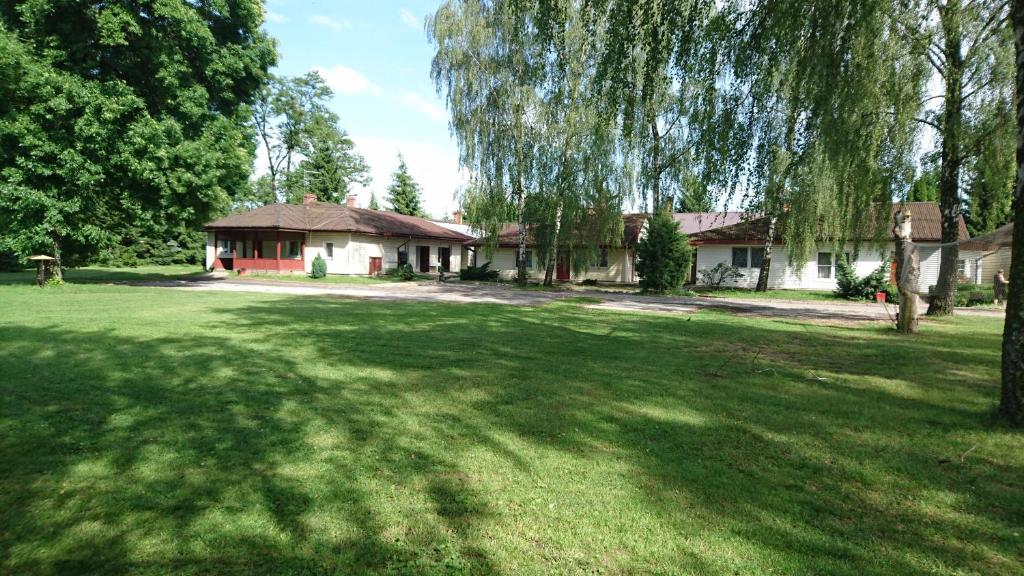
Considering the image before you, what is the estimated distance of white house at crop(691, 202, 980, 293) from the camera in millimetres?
29578

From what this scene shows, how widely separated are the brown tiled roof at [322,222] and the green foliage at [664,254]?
1920 cm

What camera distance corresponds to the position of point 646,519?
10.9ft

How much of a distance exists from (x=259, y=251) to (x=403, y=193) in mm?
27724

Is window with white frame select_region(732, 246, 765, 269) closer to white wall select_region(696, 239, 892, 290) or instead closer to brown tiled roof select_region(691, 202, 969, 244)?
white wall select_region(696, 239, 892, 290)

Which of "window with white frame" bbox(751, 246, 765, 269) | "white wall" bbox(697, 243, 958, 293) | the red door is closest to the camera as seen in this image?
"white wall" bbox(697, 243, 958, 293)

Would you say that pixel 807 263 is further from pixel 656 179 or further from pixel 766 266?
pixel 656 179

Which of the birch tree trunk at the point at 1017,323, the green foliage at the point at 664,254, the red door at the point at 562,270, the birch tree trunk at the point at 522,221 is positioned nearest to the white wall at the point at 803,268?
the green foliage at the point at 664,254

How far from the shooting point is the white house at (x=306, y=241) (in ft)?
118

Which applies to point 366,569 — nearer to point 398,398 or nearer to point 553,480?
point 553,480

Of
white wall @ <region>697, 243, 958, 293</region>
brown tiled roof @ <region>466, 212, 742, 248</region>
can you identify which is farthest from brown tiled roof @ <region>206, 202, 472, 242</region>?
white wall @ <region>697, 243, 958, 293</region>

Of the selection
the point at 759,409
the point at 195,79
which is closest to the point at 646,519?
the point at 759,409

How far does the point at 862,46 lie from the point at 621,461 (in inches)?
272

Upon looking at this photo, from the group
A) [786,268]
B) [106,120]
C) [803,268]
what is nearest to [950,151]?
[803,268]

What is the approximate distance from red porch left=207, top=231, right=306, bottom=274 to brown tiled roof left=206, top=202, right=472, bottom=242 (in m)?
0.90
